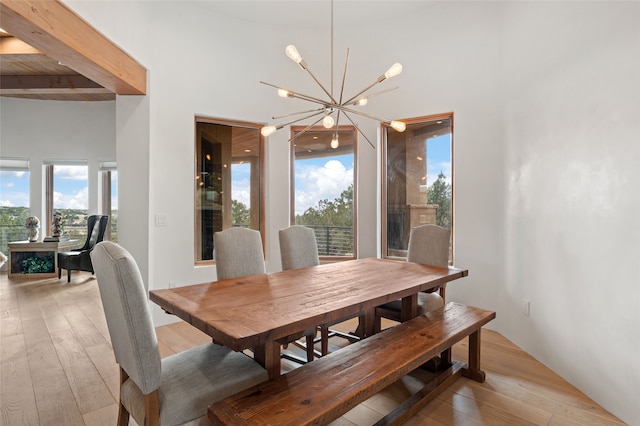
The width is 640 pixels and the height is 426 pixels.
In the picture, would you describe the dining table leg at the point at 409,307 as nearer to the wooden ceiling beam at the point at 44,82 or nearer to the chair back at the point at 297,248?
the chair back at the point at 297,248

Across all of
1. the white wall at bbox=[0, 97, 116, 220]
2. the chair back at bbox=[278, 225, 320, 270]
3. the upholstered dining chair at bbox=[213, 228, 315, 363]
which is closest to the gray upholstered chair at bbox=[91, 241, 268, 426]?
the upholstered dining chair at bbox=[213, 228, 315, 363]

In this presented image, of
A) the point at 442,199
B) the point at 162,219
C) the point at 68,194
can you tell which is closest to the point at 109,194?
the point at 68,194

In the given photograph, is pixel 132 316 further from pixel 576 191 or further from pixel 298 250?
pixel 576 191

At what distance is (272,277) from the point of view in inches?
96.4

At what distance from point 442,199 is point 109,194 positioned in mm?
6770

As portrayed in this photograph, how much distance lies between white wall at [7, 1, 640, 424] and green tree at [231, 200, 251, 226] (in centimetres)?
31

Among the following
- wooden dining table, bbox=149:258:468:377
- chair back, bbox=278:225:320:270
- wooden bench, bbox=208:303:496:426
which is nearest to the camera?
wooden bench, bbox=208:303:496:426

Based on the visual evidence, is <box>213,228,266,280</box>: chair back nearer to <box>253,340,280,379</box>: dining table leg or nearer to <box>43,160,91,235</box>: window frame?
<box>253,340,280,379</box>: dining table leg

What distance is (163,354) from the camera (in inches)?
113

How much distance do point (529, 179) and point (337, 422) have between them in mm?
2501

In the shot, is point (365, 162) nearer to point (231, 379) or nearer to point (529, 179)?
point (529, 179)

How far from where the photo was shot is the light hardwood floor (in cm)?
202

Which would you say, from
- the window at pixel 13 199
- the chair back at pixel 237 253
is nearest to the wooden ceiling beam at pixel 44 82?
the window at pixel 13 199

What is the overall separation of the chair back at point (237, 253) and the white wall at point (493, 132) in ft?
4.28
